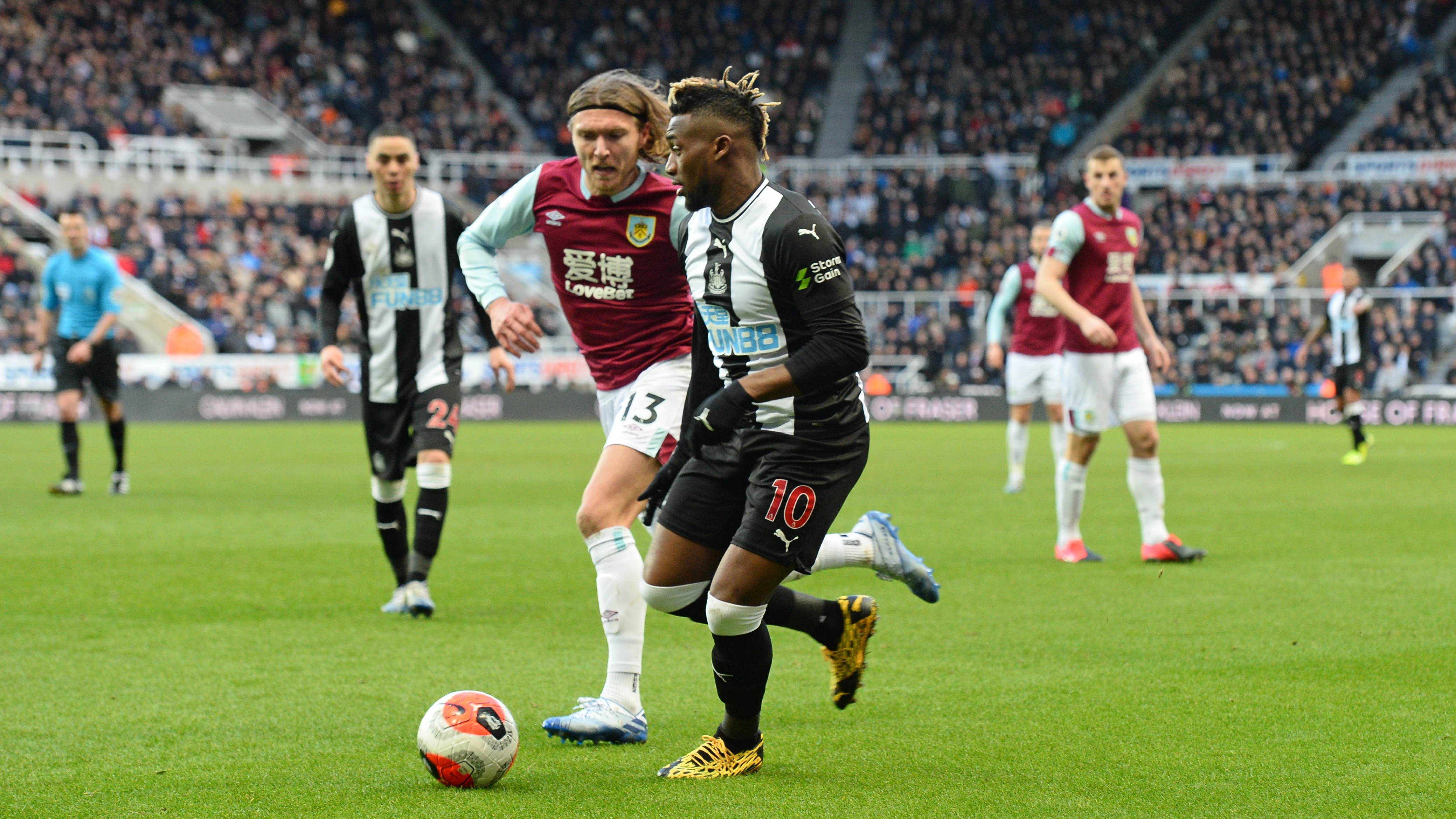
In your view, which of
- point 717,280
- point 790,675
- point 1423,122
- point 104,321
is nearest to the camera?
point 717,280

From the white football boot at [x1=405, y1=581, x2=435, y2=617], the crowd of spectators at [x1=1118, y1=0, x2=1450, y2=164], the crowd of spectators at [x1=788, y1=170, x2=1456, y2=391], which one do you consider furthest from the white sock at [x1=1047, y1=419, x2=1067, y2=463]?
the crowd of spectators at [x1=1118, y1=0, x2=1450, y2=164]

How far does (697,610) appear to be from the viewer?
4684mm

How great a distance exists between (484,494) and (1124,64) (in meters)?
35.1

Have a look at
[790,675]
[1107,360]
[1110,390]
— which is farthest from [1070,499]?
[790,675]

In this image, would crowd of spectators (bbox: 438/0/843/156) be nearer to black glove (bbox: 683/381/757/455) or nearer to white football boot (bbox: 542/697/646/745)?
white football boot (bbox: 542/697/646/745)

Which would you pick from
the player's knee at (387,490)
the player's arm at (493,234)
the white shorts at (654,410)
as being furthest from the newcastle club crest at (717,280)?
the player's knee at (387,490)

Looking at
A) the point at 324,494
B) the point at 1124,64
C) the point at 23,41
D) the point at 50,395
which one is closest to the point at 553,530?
the point at 324,494

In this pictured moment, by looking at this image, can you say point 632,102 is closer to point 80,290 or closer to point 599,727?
point 599,727

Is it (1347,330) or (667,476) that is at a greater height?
(1347,330)

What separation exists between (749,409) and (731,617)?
620 mm

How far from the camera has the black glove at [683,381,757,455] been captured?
404cm

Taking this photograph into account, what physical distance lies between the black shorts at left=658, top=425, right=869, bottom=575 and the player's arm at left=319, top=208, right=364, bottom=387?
Result: 3595 mm

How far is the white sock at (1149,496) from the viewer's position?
920 centimetres

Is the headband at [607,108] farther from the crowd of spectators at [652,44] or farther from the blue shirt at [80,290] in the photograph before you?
the crowd of spectators at [652,44]
